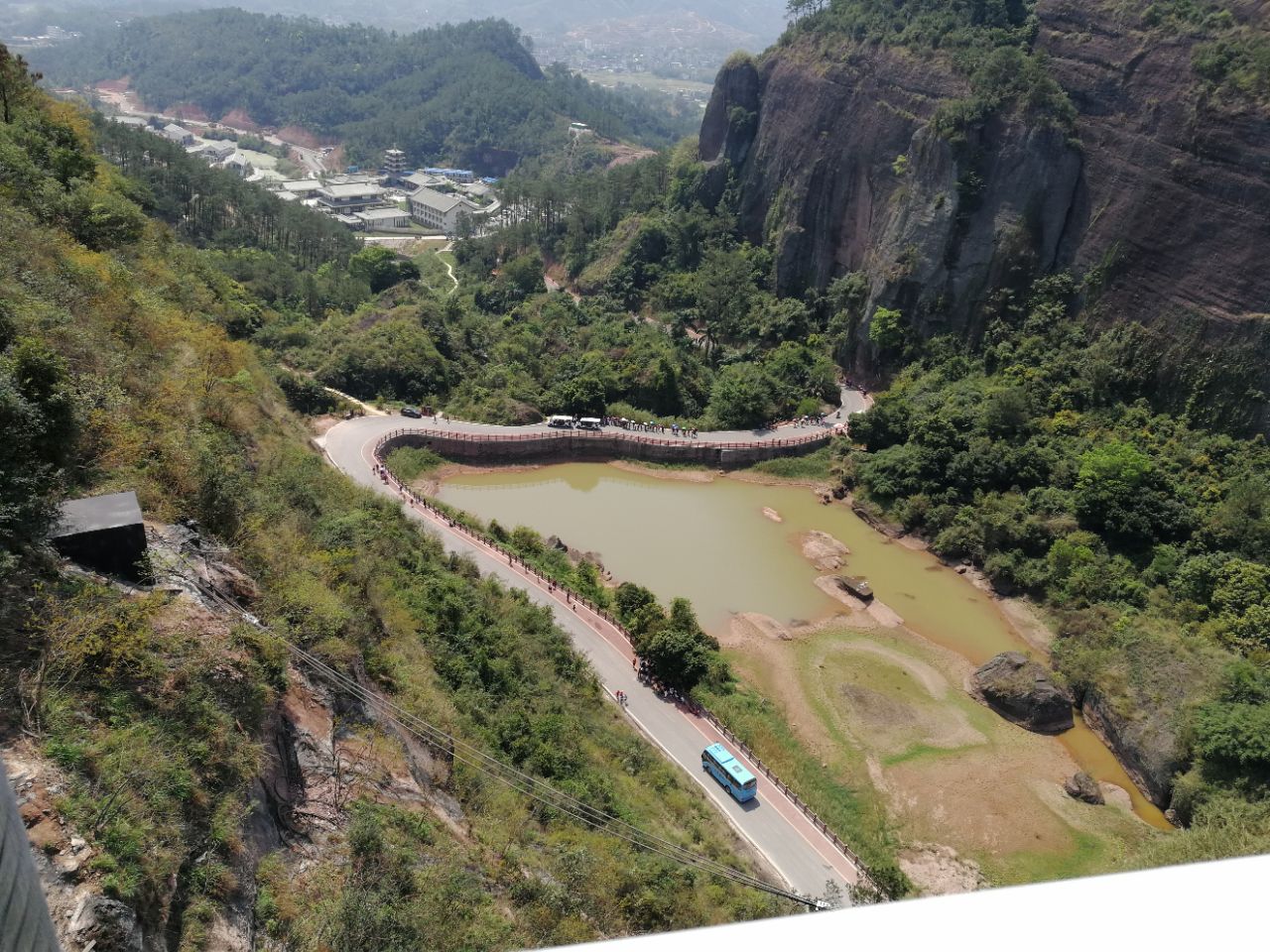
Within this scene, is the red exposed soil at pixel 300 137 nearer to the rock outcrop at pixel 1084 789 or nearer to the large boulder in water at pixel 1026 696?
the large boulder in water at pixel 1026 696

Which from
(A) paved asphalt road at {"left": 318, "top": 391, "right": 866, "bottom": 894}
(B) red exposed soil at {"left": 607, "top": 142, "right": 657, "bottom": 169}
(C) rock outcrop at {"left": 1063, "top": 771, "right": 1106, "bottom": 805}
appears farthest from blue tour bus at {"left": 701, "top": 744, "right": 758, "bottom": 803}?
(B) red exposed soil at {"left": 607, "top": 142, "right": 657, "bottom": 169}

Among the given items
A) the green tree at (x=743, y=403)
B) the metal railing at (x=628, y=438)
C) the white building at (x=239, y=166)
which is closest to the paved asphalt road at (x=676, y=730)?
the metal railing at (x=628, y=438)

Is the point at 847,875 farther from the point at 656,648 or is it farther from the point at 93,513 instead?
the point at 93,513

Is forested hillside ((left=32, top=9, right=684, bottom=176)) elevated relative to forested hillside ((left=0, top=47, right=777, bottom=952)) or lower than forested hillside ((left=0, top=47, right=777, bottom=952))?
elevated

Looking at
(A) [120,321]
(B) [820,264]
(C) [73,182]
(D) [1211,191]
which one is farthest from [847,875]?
(B) [820,264]

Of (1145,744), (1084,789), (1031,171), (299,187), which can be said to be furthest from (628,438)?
(299,187)

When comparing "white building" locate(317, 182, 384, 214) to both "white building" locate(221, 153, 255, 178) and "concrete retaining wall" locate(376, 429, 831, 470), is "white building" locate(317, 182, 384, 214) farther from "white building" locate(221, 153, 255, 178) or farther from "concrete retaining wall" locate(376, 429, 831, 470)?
"concrete retaining wall" locate(376, 429, 831, 470)

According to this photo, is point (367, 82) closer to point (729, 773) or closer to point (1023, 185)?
point (1023, 185)
